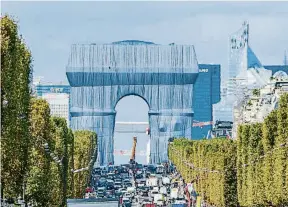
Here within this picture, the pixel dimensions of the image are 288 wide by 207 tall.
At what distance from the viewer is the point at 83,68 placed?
651 feet

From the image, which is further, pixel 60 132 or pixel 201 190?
pixel 201 190

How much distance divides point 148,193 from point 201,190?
33613 mm

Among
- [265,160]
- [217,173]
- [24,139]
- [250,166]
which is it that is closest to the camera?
[24,139]

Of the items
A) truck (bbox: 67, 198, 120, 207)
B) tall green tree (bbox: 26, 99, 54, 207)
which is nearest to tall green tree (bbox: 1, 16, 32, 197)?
tall green tree (bbox: 26, 99, 54, 207)

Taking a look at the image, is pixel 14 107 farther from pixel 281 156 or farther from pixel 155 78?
pixel 155 78

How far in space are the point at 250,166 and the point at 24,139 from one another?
23751 mm

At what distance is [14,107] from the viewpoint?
36781 mm

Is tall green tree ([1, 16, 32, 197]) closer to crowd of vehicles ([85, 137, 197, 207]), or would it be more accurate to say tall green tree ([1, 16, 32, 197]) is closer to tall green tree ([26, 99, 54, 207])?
tall green tree ([26, 99, 54, 207])

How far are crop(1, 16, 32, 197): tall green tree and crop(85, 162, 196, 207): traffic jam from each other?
31.7m

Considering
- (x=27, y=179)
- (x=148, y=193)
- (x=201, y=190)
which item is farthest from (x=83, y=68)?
(x=27, y=179)

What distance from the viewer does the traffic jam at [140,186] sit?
104 m

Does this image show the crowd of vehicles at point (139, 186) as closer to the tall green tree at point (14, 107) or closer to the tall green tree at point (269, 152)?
the tall green tree at point (269, 152)

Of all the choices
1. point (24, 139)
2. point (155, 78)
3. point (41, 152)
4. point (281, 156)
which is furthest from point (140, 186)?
point (24, 139)

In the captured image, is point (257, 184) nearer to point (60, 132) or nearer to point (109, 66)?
point (60, 132)
